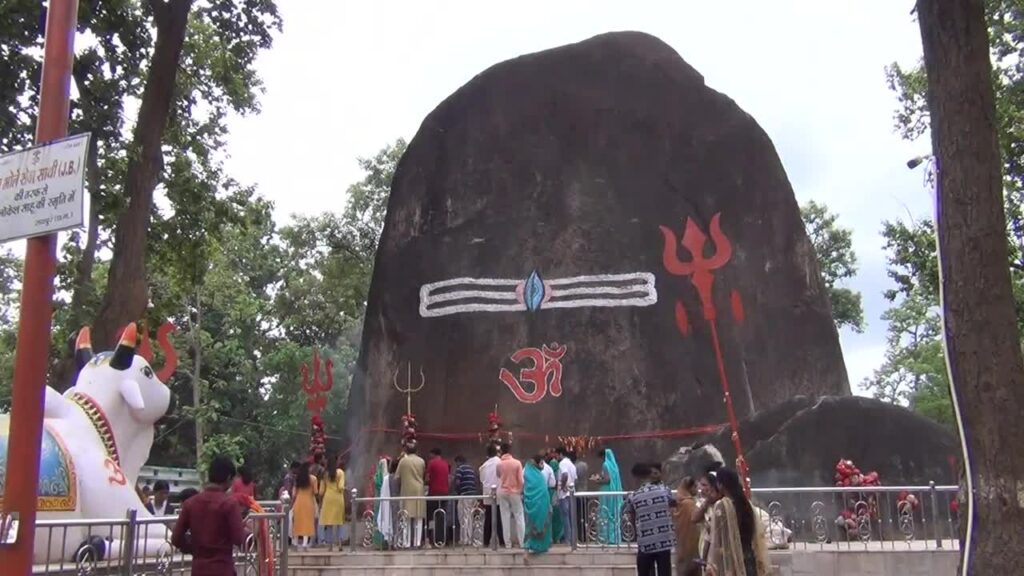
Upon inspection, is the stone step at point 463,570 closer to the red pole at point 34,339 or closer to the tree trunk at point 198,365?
the red pole at point 34,339

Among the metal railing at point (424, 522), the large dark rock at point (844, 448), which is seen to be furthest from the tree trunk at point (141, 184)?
the large dark rock at point (844, 448)

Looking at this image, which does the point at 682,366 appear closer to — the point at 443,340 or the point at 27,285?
the point at 443,340

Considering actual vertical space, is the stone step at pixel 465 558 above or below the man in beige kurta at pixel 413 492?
below

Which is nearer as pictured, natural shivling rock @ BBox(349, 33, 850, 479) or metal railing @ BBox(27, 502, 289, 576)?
metal railing @ BBox(27, 502, 289, 576)

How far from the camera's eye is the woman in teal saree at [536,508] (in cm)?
1158

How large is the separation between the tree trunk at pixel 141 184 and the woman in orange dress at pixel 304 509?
3.21 m

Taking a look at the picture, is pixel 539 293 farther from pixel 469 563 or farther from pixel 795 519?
pixel 795 519

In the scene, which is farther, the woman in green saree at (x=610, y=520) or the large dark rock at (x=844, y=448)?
the large dark rock at (x=844, y=448)

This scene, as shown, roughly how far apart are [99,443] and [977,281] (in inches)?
289

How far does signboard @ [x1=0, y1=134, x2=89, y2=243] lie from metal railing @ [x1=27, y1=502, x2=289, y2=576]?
6.33 ft

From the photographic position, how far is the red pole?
4.90 meters

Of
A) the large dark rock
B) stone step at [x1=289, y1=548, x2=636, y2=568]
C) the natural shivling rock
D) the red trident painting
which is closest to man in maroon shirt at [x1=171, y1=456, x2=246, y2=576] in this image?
stone step at [x1=289, y1=548, x2=636, y2=568]

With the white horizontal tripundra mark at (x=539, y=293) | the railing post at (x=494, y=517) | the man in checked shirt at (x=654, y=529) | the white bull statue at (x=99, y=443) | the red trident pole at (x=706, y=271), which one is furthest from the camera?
the white horizontal tripundra mark at (x=539, y=293)

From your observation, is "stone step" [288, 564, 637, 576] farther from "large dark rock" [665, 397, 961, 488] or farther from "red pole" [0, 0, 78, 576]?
"red pole" [0, 0, 78, 576]
